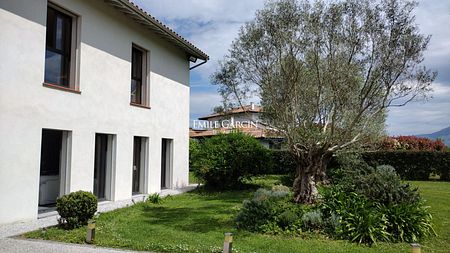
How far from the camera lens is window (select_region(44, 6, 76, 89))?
1004 cm

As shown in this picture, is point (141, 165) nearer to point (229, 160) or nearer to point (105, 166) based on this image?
point (105, 166)

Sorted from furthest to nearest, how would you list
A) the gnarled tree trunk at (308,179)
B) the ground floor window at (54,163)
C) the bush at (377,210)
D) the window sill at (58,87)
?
the gnarled tree trunk at (308,179)
the ground floor window at (54,163)
the window sill at (58,87)
the bush at (377,210)

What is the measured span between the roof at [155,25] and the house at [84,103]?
53 mm

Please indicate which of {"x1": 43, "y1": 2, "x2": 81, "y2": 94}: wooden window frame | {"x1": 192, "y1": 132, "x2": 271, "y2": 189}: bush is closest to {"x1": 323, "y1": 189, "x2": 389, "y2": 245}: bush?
{"x1": 192, "y1": 132, "x2": 271, "y2": 189}: bush

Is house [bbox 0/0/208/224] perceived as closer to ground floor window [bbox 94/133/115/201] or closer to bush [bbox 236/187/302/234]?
ground floor window [bbox 94/133/115/201]

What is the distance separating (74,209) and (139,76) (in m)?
7.30

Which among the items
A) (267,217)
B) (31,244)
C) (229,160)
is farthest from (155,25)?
(31,244)

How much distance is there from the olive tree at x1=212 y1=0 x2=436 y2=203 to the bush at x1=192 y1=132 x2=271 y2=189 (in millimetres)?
5197

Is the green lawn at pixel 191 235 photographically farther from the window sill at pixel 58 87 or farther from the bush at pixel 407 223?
the window sill at pixel 58 87

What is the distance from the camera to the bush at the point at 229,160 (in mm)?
16203

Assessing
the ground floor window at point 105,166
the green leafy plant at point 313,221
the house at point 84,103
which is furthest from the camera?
the ground floor window at point 105,166

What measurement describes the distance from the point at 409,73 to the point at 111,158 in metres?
9.15

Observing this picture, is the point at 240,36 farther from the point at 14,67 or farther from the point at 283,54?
the point at 14,67

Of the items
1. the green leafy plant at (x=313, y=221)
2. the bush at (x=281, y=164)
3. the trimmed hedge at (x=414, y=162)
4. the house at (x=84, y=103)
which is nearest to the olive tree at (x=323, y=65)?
the green leafy plant at (x=313, y=221)
